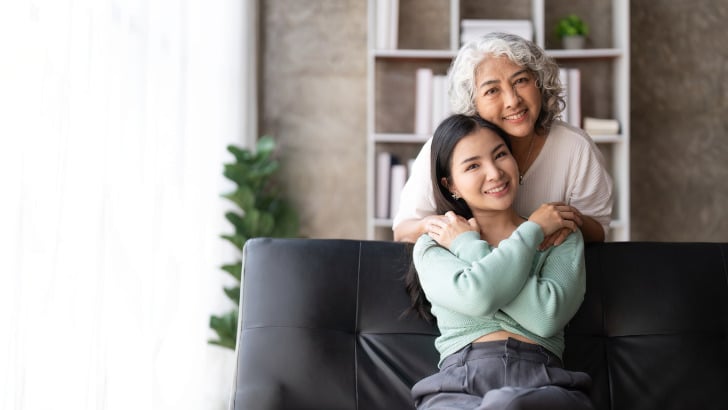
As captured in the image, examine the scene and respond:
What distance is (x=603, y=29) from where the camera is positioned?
3.97m

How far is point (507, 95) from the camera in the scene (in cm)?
205

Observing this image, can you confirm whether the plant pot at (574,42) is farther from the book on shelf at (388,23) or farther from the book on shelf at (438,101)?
the book on shelf at (388,23)

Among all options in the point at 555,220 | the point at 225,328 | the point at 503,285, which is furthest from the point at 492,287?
the point at 225,328

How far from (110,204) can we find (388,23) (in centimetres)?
186

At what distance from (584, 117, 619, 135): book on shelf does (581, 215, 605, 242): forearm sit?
1.74 meters

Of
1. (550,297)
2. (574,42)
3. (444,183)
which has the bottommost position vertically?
(550,297)

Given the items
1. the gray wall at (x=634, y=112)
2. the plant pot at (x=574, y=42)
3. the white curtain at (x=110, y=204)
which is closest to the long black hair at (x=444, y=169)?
the white curtain at (x=110, y=204)

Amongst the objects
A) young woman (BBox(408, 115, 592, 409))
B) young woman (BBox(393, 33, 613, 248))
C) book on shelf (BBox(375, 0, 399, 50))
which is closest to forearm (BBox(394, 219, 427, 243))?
young woman (BBox(393, 33, 613, 248))

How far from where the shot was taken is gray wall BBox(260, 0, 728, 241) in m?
3.97

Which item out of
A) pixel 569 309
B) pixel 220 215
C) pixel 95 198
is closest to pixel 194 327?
pixel 220 215

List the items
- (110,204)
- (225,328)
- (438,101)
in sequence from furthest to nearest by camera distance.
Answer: (438,101), (225,328), (110,204)

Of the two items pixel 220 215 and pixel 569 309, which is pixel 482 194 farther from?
pixel 220 215

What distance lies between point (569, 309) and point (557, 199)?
47 centimetres

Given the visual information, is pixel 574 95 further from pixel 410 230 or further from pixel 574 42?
pixel 410 230
